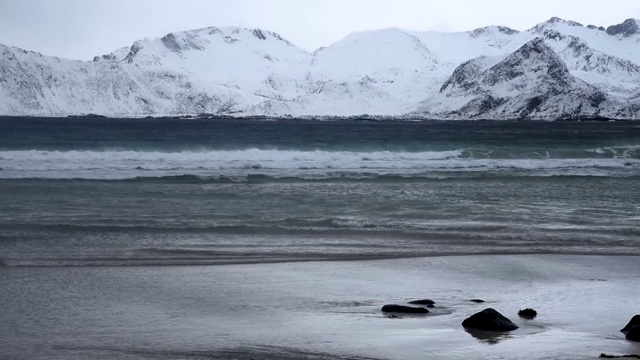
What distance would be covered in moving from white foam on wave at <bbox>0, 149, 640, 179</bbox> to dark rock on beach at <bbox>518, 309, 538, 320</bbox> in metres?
22.6

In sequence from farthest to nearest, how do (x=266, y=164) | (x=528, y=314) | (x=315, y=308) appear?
(x=266, y=164)
(x=315, y=308)
(x=528, y=314)

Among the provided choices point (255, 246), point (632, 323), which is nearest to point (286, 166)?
point (255, 246)

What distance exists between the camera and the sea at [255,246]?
28.8 ft

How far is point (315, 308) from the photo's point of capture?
33.1 ft

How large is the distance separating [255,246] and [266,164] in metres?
22.7

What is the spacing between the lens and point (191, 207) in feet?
69.0

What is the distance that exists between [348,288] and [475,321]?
2.57 metres

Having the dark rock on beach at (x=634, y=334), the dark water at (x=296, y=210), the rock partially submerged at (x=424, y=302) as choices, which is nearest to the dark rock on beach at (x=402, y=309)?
the rock partially submerged at (x=424, y=302)

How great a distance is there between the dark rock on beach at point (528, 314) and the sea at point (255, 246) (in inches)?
16.6

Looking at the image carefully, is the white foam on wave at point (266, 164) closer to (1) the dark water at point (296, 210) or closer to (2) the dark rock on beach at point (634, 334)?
(1) the dark water at point (296, 210)

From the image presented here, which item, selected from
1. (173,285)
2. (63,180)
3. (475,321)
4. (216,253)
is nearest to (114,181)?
(63,180)

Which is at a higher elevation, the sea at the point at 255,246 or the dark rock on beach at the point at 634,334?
the sea at the point at 255,246

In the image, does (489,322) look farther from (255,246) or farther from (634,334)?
(255,246)

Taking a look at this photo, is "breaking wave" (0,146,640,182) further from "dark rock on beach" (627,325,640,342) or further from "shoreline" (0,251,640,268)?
"dark rock on beach" (627,325,640,342)
